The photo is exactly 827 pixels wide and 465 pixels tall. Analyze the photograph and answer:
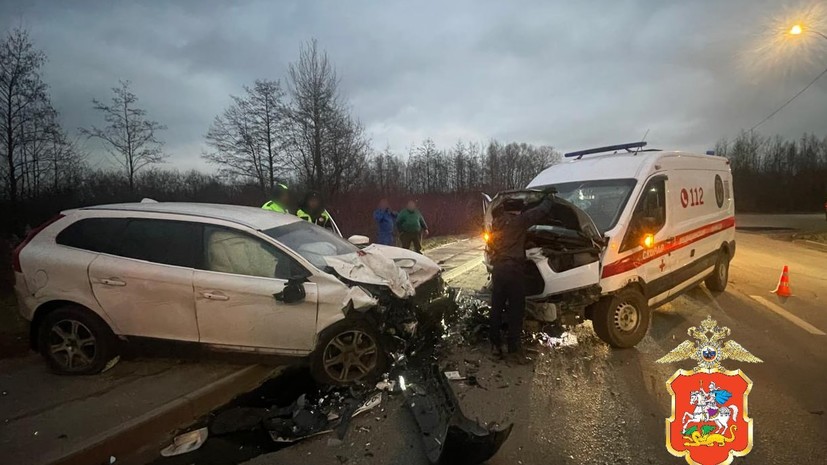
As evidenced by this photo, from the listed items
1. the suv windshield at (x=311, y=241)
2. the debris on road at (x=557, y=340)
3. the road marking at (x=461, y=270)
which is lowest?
the debris on road at (x=557, y=340)

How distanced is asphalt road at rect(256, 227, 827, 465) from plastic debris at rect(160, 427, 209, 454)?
600 millimetres

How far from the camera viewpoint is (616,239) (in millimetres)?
4801

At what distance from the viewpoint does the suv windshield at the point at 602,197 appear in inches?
201

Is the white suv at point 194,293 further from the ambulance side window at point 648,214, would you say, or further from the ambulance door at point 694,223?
the ambulance door at point 694,223

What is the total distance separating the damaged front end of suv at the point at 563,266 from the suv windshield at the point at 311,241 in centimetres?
181

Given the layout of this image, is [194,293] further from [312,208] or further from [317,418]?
[312,208]

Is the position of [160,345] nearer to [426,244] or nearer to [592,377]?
[592,377]

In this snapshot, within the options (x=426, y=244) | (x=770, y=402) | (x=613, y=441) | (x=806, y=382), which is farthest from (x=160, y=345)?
(x=426, y=244)

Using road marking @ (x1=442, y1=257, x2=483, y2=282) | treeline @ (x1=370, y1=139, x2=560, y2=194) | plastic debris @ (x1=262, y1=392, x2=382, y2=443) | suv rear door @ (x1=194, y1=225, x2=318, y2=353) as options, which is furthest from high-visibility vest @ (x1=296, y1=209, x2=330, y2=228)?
treeline @ (x1=370, y1=139, x2=560, y2=194)

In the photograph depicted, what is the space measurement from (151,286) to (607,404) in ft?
13.9

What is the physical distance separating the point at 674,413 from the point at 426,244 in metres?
16.0

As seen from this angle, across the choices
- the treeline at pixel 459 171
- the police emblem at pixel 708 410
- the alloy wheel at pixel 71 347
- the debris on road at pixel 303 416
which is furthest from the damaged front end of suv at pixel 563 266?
the treeline at pixel 459 171

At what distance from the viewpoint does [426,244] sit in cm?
1828

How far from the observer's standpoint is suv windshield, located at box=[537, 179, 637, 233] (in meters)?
5.11
